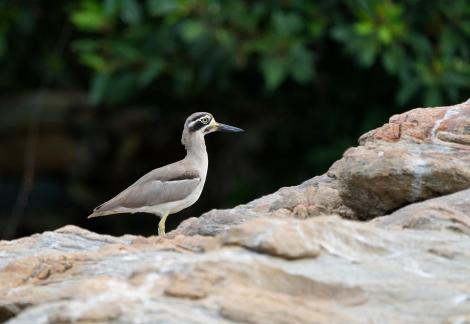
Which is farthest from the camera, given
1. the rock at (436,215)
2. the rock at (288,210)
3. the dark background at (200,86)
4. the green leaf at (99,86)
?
the green leaf at (99,86)

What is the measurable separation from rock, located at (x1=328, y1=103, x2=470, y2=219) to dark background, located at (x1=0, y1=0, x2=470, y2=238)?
15.1ft

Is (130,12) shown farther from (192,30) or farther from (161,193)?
(161,193)

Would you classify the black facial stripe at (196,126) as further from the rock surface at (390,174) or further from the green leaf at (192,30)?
the rock surface at (390,174)

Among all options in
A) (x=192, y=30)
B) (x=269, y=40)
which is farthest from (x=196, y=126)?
(x=269, y=40)

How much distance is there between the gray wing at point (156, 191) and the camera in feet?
38.6

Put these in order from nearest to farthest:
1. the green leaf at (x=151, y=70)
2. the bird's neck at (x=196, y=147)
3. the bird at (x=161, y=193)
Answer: the bird at (x=161, y=193) → the bird's neck at (x=196, y=147) → the green leaf at (x=151, y=70)

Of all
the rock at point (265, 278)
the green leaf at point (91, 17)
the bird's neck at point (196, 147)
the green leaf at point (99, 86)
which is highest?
the green leaf at point (91, 17)

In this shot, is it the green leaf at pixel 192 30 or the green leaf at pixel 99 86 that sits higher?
the green leaf at pixel 192 30

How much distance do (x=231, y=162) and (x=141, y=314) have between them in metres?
11.6

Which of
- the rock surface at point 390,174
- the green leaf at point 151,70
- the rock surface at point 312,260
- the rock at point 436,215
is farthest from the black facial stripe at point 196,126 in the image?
the rock at point 436,215

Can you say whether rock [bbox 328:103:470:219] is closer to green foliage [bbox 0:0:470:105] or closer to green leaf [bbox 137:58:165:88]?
green foliage [bbox 0:0:470:105]

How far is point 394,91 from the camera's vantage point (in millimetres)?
15914

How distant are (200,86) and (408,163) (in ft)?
24.0

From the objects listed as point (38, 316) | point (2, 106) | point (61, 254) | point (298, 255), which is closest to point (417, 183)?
point (298, 255)
